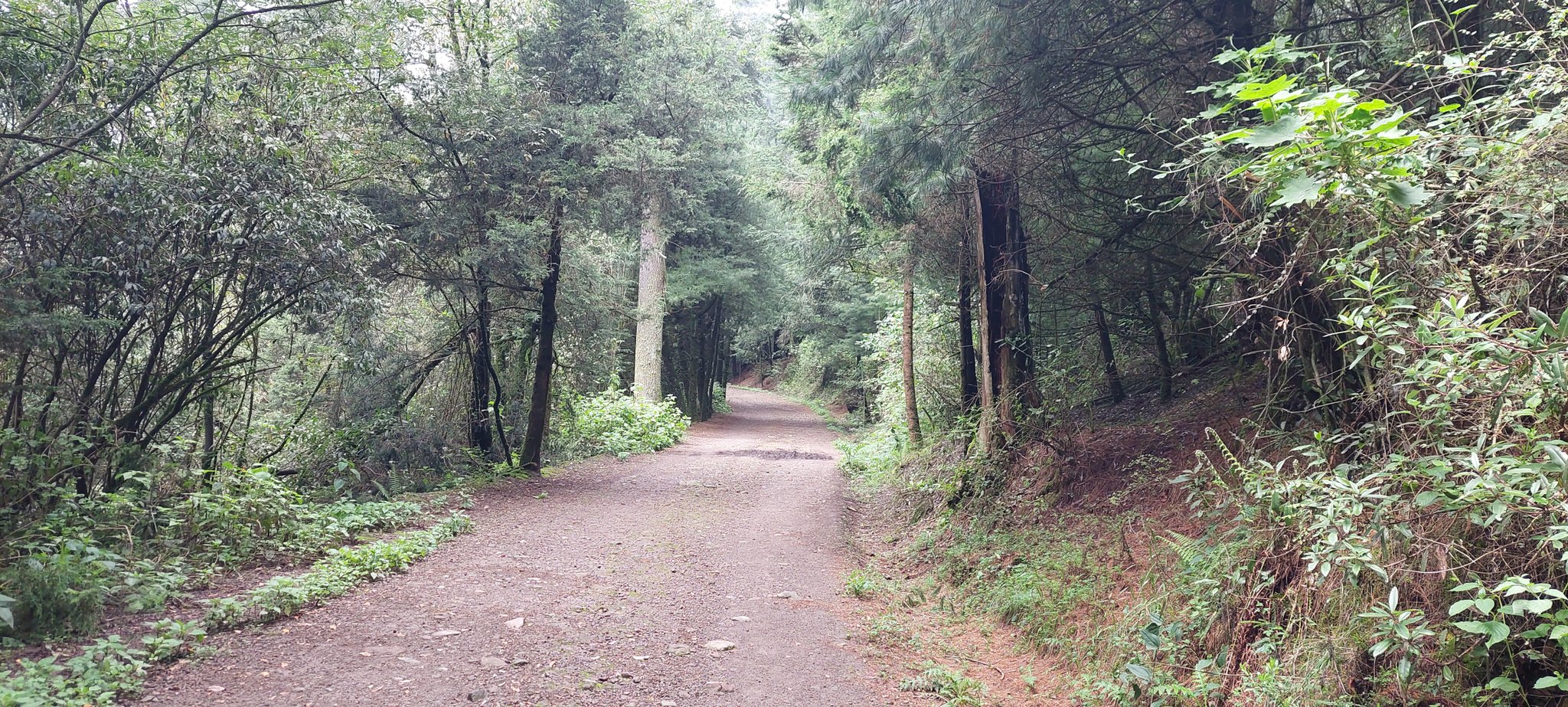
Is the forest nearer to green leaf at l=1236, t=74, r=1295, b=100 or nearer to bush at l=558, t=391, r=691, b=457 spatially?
green leaf at l=1236, t=74, r=1295, b=100

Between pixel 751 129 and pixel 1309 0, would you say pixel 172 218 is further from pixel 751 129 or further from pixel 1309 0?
pixel 751 129

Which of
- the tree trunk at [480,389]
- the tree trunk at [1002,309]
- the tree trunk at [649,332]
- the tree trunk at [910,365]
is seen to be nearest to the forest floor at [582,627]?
the tree trunk at [480,389]

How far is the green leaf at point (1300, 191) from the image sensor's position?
2922mm

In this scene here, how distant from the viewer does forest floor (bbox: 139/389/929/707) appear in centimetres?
440

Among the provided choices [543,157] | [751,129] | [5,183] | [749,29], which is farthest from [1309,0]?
[749,29]

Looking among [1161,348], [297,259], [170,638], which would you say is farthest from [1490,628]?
[297,259]

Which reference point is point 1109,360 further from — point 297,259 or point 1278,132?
point 297,259

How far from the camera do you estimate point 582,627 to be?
18.4ft

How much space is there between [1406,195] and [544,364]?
35.4 feet

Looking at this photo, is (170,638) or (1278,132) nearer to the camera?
(1278,132)

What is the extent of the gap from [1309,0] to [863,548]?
664cm

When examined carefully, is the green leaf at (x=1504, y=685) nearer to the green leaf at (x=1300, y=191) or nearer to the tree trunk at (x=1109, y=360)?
the green leaf at (x=1300, y=191)

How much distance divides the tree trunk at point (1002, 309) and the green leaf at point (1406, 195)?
590cm

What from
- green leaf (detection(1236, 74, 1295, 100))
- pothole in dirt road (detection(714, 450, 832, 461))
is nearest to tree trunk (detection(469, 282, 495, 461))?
pothole in dirt road (detection(714, 450, 832, 461))
